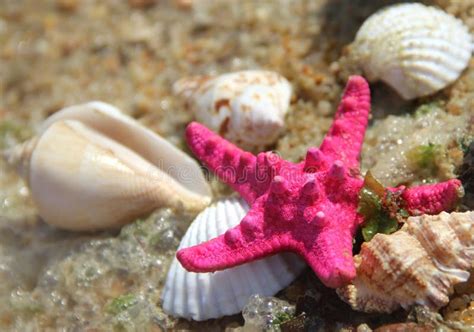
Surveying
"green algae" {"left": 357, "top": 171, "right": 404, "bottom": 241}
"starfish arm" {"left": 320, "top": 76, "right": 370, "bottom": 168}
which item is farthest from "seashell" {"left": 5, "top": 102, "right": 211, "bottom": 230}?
"green algae" {"left": 357, "top": 171, "right": 404, "bottom": 241}

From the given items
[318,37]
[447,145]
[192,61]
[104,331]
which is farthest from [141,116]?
[447,145]

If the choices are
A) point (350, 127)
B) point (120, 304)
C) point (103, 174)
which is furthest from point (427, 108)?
point (120, 304)

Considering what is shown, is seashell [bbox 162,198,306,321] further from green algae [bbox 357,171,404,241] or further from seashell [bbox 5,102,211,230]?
seashell [bbox 5,102,211,230]

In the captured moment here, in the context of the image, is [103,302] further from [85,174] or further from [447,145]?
[447,145]

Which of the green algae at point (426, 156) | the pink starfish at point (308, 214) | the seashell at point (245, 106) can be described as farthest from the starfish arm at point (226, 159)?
the green algae at point (426, 156)

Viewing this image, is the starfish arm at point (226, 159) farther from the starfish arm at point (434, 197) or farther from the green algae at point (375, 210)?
the starfish arm at point (434, 197)

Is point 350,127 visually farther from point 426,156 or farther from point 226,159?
point 226,159
